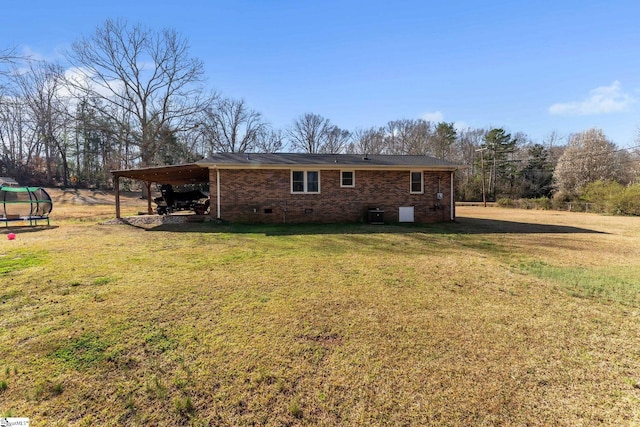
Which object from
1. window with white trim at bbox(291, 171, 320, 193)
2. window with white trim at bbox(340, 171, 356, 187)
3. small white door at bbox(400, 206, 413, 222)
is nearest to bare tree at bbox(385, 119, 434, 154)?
small white door at bbox(400, 206, 413, 222)

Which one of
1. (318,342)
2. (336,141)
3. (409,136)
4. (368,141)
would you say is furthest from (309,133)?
(318,342)

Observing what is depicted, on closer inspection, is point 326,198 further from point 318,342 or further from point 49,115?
point 49,115

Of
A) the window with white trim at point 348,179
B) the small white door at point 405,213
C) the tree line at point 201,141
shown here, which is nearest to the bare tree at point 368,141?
the tree line at point 201,141

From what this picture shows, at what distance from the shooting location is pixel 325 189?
42.8 ft

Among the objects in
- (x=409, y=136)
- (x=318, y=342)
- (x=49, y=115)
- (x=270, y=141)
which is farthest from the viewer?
(x=270, y=141)

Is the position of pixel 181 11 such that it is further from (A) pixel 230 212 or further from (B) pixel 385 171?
(B) pixel 385 171

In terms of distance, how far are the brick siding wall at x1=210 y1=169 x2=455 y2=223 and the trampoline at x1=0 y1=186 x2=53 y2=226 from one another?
7.41 meters

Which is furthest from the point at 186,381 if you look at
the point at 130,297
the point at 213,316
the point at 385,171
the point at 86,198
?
the point at 86,198

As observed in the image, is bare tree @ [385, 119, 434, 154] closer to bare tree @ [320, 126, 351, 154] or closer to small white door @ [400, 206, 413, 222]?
bare tree @ [320, 126, 351, 154]

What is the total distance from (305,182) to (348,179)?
1.93 m

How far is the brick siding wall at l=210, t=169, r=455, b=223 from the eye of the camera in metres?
12.6

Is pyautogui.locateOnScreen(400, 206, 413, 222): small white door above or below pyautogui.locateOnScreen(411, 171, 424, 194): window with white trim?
below

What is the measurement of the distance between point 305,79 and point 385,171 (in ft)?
28.9

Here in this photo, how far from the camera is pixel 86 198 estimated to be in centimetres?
2892
